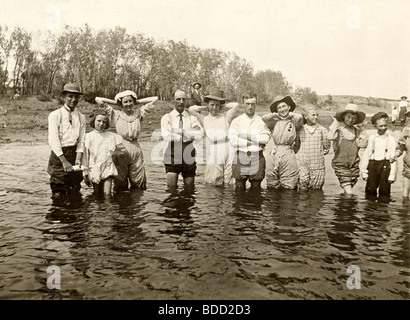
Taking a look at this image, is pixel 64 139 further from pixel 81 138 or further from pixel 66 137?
pixel 81 138

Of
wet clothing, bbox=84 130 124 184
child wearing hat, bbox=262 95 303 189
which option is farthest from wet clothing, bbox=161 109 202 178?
child wearing hat, bbox=262 95 303 189

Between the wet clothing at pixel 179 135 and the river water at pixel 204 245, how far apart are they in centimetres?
76

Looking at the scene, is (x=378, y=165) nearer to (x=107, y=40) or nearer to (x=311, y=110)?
(x=311, y=110)

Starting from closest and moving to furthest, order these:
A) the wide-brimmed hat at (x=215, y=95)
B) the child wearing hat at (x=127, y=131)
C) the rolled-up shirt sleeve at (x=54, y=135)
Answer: the rolled-up shirt sleeve at (x=54, y=135) < the child wearing hat at (x=127, y=131) < the wide-brimmed hat at (x=215, y=95)

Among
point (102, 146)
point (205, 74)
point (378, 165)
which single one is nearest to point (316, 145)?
point (378, 165)

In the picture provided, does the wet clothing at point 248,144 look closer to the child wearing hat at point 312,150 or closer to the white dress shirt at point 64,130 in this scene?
the child wearing hat at point 312,150

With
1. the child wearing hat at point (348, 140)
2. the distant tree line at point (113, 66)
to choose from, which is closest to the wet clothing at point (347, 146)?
the child wearing hat at point (348, 140)

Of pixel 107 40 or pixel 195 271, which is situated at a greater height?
pixel 107 40

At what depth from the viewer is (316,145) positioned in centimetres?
648

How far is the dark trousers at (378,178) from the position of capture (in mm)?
6449

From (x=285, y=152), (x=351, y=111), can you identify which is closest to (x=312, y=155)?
(x=285, y=152)

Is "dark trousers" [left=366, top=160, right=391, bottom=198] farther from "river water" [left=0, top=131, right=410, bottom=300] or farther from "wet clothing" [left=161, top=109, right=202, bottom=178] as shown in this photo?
"wet clothing" [left=161, top=109, right=202, bottom=178]

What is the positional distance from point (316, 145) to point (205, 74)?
1585 inches

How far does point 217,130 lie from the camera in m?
6.88
